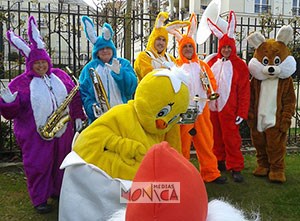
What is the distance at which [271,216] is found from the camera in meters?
4.10

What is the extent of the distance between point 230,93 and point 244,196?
130cm

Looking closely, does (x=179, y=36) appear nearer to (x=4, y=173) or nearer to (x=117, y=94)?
(x=117, y=94)

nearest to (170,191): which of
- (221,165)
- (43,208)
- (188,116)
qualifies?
(188,116)

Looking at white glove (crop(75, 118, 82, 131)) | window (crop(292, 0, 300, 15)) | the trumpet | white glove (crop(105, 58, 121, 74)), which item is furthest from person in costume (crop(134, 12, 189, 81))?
window (crop(292, 0, 300, 15))

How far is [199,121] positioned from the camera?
439 cm

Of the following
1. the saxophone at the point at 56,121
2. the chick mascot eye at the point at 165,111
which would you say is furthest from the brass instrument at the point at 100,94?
the chick mascot eye at the point at 165,111

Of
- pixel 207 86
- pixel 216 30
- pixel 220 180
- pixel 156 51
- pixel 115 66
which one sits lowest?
pixel 220 180

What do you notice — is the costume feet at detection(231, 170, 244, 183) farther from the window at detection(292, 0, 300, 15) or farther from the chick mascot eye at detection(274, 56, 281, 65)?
the window at detection(292, 0, 300, 15)

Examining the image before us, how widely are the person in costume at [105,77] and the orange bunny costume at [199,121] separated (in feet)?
2.45

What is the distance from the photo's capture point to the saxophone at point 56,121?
12.3 ft

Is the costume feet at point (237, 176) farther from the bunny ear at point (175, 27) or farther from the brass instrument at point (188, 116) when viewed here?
the bunny ear at point (175, 27)

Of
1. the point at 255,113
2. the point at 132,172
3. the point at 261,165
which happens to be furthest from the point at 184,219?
the point at 261,165

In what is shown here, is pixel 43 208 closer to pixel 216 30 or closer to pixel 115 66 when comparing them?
pixel 115 66

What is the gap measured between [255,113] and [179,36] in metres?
1.43
